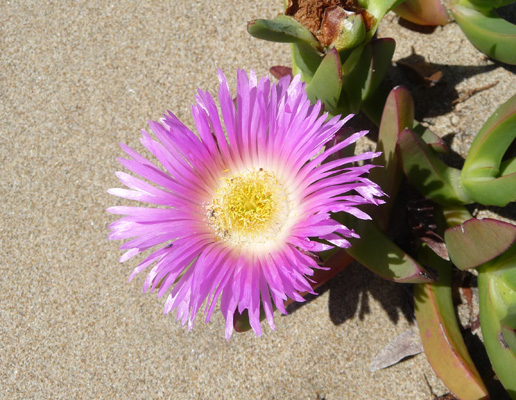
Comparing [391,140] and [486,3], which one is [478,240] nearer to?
[391,140]

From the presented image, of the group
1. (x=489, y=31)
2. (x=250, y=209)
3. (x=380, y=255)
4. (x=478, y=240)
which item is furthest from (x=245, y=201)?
(x=489, y=31)

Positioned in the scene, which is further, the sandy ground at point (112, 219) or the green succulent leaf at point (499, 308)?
the sandy ground at point (112, 219)

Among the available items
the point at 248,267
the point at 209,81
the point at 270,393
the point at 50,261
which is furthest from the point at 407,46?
the point at 50,261

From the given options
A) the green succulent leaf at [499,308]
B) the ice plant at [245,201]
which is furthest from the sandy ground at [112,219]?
the ice plant at [245,201]

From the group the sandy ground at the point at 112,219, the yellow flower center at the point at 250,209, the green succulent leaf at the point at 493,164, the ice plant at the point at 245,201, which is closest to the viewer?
the ice plant at the point at 245,201

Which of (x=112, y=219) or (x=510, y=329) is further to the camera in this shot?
(x=112, y=219)

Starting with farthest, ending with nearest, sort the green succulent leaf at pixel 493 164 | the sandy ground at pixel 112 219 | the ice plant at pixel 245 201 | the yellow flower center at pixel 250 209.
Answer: the sandy ground at pixel 112 219 → the yellow flower center at pixel 250 209 → the green succulent leaf at pixel 493 164 → the ice plant at pixel 245 201

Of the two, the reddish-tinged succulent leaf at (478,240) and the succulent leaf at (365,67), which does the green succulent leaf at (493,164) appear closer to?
the reddish-tinged succulent leaf at (478,240)

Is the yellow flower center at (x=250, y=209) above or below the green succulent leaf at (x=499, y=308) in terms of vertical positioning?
above
